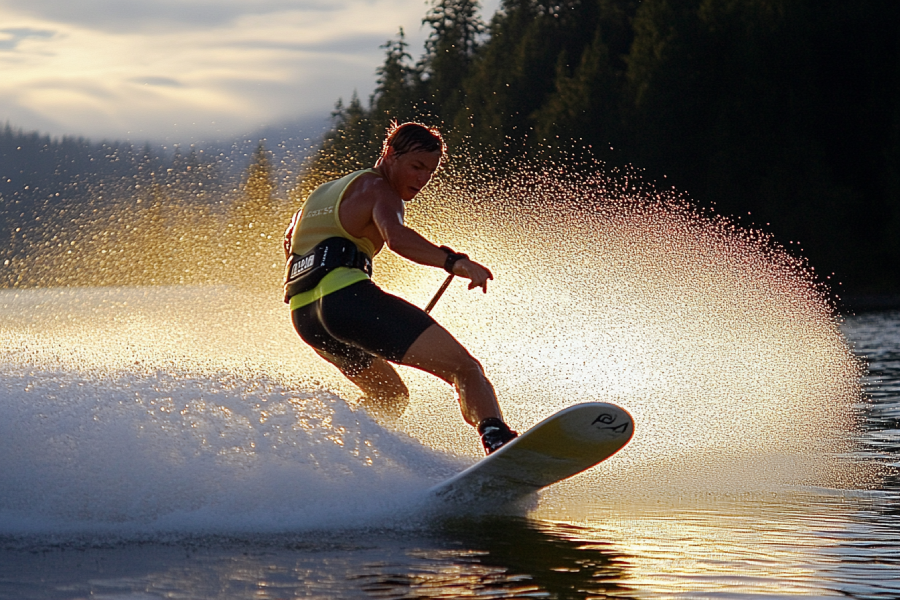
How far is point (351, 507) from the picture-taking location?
4375 mm

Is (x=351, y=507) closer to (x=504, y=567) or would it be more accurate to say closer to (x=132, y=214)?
(x=504, y=567)

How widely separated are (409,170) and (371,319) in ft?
2.19

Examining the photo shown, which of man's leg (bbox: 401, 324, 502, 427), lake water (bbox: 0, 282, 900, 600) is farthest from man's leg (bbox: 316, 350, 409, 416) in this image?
man's leg (bbox: 401, 324, 502, 427)

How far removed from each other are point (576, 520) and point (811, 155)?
29.6 m

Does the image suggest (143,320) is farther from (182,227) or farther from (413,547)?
(413,547)

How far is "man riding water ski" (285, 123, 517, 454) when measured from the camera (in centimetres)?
465

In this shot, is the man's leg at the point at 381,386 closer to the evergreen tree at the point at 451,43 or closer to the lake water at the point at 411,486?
the lake water at the point at 411,486

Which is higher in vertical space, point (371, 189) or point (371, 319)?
point (371, 189)

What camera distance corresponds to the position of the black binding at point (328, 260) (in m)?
4.83

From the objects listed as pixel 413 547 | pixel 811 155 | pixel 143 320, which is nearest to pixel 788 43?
pixel 811 155

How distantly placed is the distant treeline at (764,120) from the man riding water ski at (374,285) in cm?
2253

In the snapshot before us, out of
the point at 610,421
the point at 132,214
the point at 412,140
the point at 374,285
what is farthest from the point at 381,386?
the point at 132,214

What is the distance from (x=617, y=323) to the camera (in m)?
9.80

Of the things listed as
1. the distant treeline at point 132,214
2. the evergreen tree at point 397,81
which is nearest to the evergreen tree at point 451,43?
the evergreen tree at point 397,81
